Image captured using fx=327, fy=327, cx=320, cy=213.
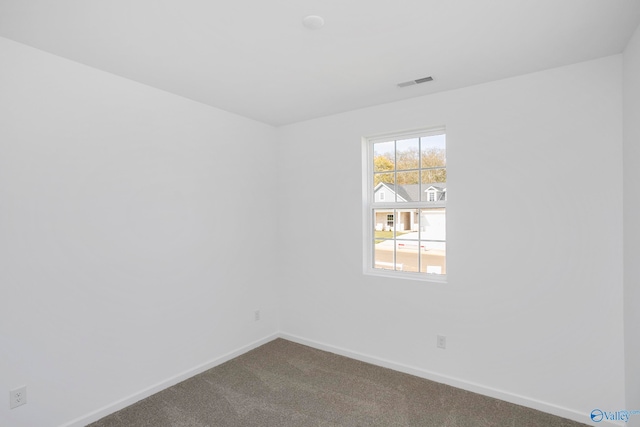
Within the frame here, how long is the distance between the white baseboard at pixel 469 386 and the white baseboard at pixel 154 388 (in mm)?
773

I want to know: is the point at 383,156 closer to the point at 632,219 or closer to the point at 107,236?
the point at 632,219

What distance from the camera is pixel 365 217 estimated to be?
11.5 feet

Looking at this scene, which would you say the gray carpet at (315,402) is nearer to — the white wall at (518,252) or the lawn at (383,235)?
the white wall at (518,252)

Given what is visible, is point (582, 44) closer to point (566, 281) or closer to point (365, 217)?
point (566, 281)

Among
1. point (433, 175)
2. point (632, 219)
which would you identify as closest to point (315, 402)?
point (433, 175)

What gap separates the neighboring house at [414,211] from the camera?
3.12 m

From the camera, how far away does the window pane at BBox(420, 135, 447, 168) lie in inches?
122

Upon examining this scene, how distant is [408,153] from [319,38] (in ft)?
5.36

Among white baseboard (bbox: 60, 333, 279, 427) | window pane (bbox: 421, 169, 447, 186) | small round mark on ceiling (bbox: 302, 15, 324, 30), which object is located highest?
small round mark on ceiling (bbox: 302, 15, 324, 30)

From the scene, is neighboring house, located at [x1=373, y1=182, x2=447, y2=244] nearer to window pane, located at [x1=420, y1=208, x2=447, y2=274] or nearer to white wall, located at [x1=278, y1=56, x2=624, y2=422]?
window pane, located at [x1=420, y1=208, x2=447, y2=274]

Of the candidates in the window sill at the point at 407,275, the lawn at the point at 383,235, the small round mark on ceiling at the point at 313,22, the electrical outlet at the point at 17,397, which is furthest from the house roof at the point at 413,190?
the electrical outlet at the point at 17,397

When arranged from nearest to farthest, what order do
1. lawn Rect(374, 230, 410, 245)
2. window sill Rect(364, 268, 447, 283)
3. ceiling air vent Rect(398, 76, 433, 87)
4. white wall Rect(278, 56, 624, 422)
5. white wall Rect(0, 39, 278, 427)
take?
white wall Rect(0, 39, 278, 427) → white wall Rect(278, 56, 624, 422) → ceiling air vent Rect(398, 76, 433, 87) → window sill Rect(364, 268, 447, 283) → lawn Rect(374, 230, 410, 245)

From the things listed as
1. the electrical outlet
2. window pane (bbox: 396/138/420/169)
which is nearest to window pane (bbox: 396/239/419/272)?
window pane (bbox: 396/138/420/169)

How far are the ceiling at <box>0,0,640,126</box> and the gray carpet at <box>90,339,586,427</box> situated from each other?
8.58 ft
